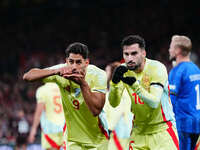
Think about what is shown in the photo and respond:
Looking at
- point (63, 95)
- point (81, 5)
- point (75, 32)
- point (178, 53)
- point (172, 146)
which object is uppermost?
point (81, 5)

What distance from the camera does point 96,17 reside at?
2155cm

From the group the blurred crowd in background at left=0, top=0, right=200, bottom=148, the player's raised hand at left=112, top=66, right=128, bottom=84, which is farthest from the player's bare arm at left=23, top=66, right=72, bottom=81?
the blurred crowd in background at left=0, top=0, right=200, bottom=148

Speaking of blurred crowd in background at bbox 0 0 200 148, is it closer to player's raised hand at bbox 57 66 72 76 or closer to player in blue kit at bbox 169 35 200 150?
player in blue kit at bbox 169 35 200 150

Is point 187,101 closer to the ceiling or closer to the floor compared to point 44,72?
closer to the floor

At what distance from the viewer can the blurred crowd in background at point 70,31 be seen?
58.6 feet

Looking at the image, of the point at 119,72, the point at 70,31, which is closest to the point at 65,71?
the point at 119,72

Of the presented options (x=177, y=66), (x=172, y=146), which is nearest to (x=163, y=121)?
(x=172, y=146)

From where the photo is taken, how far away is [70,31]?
21266mm

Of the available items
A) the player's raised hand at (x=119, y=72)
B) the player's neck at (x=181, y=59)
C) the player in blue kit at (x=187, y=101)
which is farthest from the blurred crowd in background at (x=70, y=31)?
the player's raised hand at (x=119, y=72)

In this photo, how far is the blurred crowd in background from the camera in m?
17.9

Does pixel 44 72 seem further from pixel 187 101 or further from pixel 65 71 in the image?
pixel 187 101

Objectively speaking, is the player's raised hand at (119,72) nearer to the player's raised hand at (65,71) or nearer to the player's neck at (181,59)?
the player's raised hand at (65,71)

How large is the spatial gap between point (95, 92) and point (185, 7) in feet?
52.5

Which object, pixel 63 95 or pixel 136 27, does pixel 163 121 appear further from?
pixel 136 27
